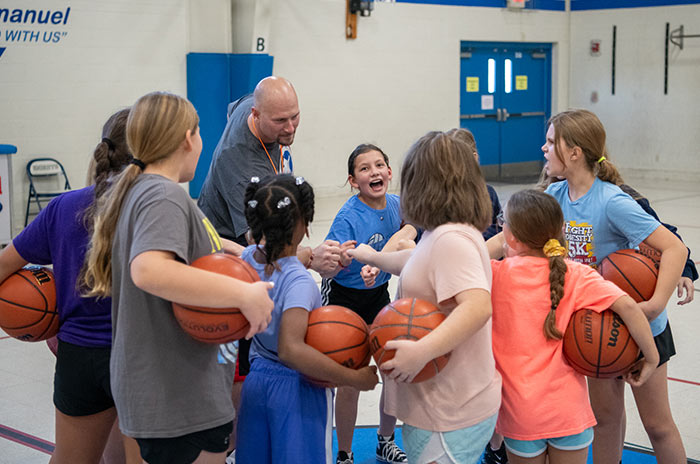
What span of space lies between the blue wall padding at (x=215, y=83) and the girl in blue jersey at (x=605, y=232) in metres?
8.25

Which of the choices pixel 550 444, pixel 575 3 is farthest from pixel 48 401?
pixel 575 3

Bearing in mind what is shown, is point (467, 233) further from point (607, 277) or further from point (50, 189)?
point (50, 189)

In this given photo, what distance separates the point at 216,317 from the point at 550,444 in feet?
3.88

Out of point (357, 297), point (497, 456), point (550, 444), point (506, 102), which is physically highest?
point (506, 102)

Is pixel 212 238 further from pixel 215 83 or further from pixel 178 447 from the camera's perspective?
pixel 215 83

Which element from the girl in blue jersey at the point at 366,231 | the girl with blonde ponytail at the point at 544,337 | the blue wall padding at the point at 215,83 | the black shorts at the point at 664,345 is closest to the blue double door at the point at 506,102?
the blue wall padding at the point at 215,83

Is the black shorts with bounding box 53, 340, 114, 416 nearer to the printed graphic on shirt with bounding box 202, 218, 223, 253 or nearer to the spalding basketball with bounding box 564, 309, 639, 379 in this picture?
the printed graphic on shirt with bounding box 202, 218, 223, 253

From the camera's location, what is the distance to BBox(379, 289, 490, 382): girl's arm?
6.72 ft

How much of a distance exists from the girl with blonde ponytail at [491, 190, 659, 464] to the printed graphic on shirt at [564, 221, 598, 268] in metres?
0.44

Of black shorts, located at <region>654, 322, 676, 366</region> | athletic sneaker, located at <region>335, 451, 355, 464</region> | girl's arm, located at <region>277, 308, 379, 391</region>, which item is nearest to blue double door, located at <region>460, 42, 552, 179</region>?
athletic sneaker, located at <region>335, 451, 355, 464</region>

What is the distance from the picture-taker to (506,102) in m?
14.9

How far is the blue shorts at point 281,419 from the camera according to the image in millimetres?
2266

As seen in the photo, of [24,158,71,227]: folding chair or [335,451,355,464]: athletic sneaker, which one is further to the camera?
[24,158,71,227]: folding chair

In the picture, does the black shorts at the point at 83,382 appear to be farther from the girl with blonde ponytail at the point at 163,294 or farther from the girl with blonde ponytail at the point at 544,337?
the girl with blonde ponytail at the point at 544,337
